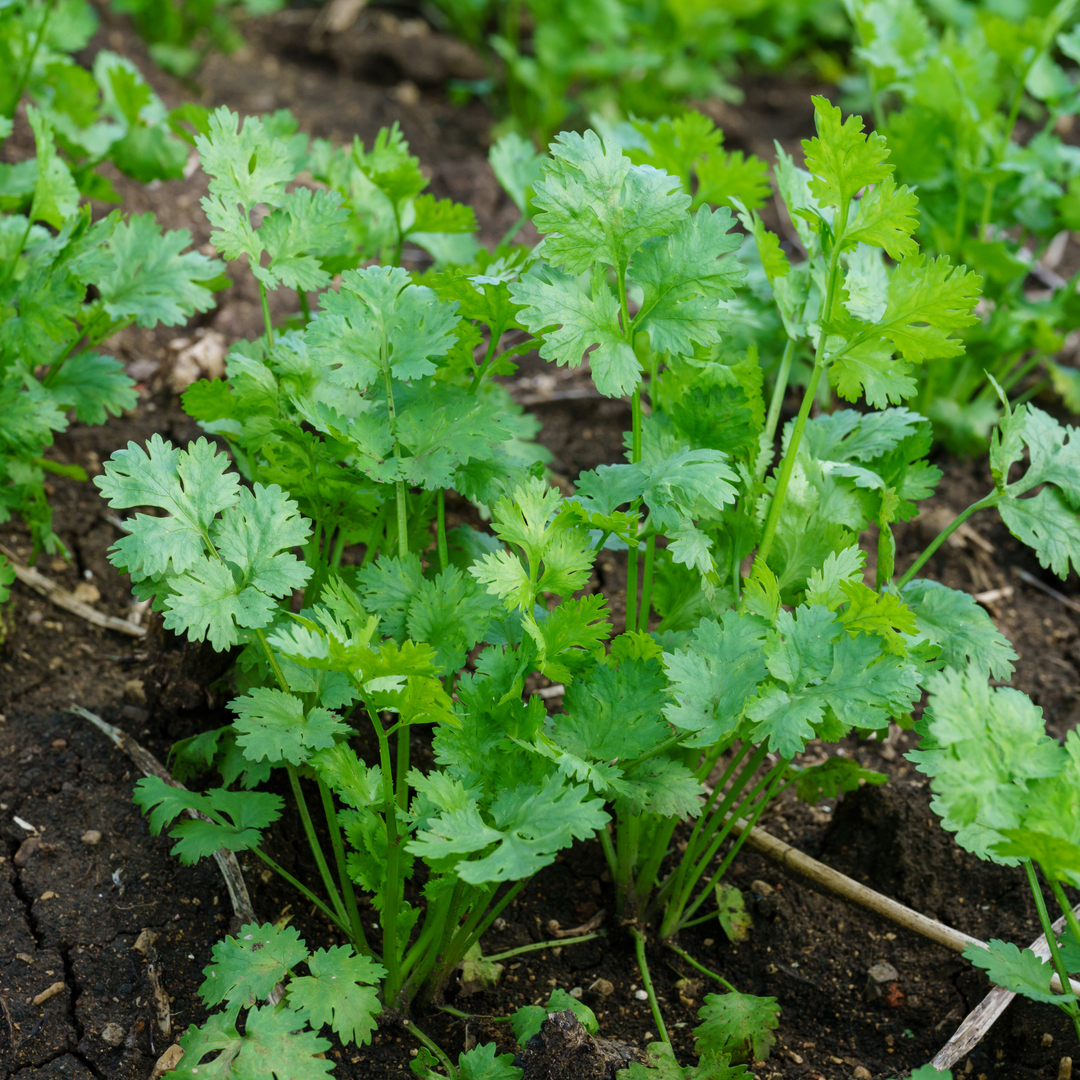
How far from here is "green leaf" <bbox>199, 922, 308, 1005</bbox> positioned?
4.90 feet

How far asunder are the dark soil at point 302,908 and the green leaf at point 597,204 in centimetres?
94

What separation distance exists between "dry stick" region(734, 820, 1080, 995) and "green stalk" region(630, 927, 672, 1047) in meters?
0.31

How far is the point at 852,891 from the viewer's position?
6.59 ft

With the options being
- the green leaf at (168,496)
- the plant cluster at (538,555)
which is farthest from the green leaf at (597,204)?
the green leaf at (168,496)

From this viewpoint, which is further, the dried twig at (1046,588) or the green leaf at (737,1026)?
the dried twig at (1046,588)

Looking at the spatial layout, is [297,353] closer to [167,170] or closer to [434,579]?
[434,579]

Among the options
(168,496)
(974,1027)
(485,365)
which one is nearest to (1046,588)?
(974,1027)

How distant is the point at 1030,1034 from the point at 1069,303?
6.27 feet

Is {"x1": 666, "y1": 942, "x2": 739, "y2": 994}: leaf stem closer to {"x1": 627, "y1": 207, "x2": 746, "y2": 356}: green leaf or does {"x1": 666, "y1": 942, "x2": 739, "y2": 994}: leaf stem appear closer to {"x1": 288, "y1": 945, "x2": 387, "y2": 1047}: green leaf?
{"x1": 288, "y1": 945, "x2": 387, "y2": 1047}: green leaf

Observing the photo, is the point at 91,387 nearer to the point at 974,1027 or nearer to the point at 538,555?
the point at 538,555

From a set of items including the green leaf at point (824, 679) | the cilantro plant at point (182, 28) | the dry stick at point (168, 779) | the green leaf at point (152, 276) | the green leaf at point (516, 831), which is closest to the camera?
the green leaf at point (516, 831)

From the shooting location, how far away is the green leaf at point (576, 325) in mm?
1565

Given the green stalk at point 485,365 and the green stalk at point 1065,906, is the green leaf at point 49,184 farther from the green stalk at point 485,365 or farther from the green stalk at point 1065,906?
the green stalk at point 1065,906

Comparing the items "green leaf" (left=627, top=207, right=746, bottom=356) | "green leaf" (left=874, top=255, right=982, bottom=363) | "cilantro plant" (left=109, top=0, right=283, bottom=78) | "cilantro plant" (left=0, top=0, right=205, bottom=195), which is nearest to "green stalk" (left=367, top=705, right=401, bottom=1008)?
"green leaf" (left=627, top=207, right=746, bottom=356)
